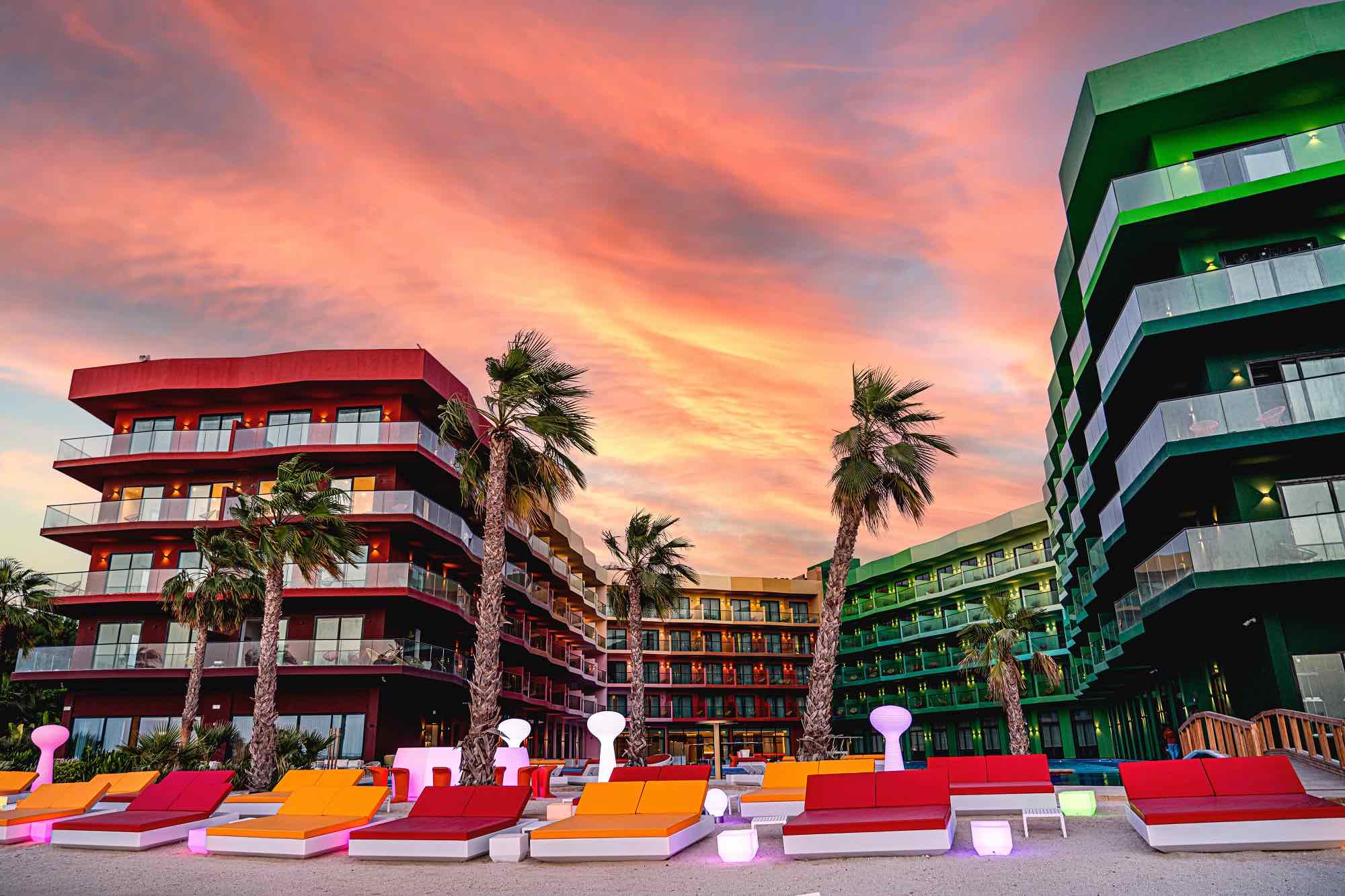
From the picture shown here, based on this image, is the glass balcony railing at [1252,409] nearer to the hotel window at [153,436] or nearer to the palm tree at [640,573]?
the palm tree at [640,573]

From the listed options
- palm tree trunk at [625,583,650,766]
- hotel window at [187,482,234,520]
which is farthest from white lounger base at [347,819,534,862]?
hotel window at [187,482,234,520]

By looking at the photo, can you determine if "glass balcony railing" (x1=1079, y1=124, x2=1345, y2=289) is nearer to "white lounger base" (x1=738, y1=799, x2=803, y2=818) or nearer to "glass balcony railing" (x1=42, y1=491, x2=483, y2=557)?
"white lounger base" (x1=738, y1=799, x2=803, y2=818)

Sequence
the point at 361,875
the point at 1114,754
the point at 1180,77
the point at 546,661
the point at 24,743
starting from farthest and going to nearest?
the point at 546,661 → the point at 1114,754 → the point at 24,743 → the point at 1180,77 → the point at 361,875

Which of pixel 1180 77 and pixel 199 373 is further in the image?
pixel 199 373

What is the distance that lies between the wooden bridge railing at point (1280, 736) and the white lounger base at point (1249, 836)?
6.49m

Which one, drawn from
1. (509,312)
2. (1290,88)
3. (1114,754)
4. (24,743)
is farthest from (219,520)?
(1114,754)

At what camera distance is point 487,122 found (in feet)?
78.7

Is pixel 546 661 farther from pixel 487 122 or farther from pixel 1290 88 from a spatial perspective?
pixel 1290 88

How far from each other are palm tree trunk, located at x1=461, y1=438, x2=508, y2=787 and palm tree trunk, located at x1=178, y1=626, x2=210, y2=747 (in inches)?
510

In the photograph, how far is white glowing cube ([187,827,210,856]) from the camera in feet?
39.4

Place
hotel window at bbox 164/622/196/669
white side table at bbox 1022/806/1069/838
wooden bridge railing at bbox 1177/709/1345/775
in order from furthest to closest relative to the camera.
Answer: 1. hotel window at bbox 164/622/196/669
2. wooden bridge railing at bbox 1177/709/1345/775
3. white side table at bbox 1022/806/1069/838

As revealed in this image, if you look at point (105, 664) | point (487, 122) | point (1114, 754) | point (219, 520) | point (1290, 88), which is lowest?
point (1114, 754)

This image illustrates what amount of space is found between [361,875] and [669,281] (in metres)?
23.8

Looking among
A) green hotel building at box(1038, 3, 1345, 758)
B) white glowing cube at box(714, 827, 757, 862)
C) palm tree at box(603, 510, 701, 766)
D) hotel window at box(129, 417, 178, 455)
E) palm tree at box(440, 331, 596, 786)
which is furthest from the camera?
palm tree at box(603, 510, 701, 766)
